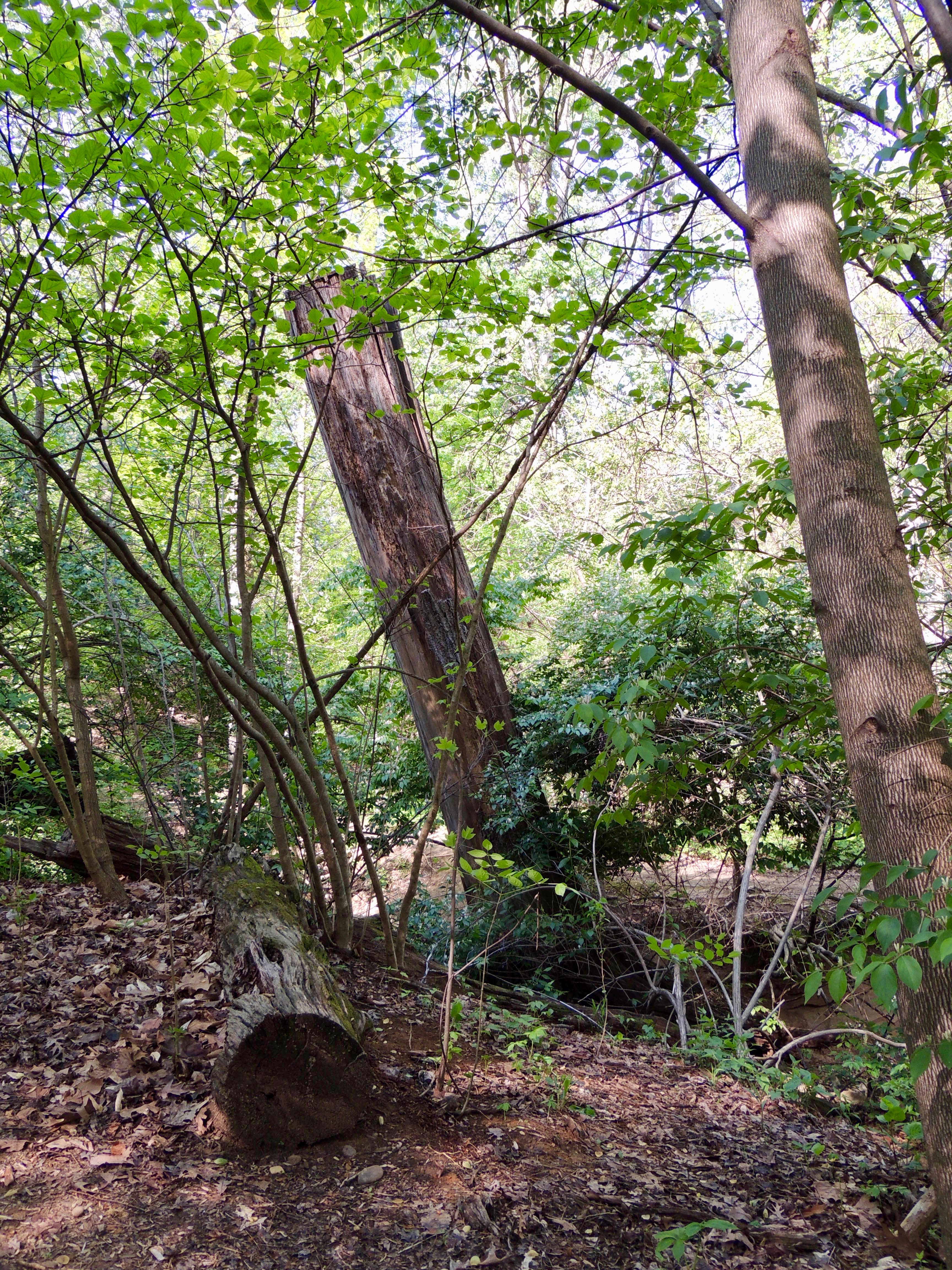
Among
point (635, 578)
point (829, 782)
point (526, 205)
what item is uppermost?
point (526, 205)

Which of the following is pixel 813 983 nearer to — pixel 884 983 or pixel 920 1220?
pixel 884 983

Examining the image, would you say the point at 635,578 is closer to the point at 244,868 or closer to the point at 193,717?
the point at 193,717

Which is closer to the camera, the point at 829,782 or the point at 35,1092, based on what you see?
the point at 35,1092

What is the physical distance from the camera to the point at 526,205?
250 inches

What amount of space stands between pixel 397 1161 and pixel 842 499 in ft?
8.48

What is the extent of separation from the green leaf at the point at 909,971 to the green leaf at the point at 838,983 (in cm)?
9

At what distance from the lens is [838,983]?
1416 mm

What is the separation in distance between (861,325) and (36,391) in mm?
3787

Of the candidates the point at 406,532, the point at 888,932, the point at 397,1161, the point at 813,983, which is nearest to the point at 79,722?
the point at 406,532

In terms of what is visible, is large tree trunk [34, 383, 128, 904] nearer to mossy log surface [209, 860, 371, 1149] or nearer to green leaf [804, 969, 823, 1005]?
mossy log surface [209, 860, 371, 1149]

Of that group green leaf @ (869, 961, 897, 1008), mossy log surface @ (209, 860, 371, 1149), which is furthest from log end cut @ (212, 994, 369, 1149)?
green leaf @ (869, 961, 897, 1008)

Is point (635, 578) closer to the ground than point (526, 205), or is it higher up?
closer to the ground

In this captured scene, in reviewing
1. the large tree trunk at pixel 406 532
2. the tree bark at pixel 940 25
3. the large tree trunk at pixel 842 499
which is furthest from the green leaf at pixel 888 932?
the large tree trunk at pixel 406 532

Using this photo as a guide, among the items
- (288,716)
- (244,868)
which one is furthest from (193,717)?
(288,716)
